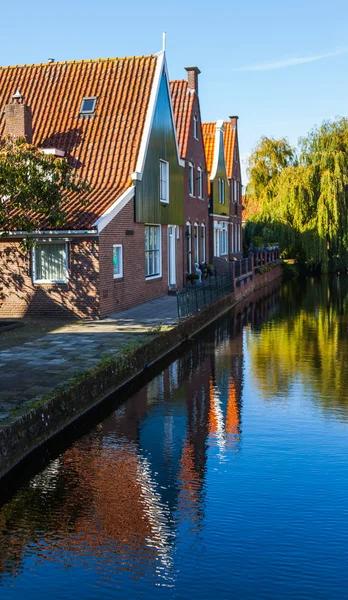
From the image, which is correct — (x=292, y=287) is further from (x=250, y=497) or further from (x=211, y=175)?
(x=250, y=497)

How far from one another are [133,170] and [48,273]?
4.72 m

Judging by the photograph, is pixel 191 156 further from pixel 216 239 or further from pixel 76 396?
pixel 76 396

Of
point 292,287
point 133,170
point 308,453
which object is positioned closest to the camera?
point 308,453

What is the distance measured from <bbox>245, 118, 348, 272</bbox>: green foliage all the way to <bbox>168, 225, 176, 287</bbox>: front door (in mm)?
19554

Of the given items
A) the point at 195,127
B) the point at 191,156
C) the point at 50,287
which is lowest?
the point at 50,287

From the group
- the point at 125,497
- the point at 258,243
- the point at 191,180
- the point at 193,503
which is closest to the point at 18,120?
the point at 191,180

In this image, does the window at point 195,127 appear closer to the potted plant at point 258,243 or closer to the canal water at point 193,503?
the potted plant at point 258,243

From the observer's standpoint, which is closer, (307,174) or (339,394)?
(339,394)

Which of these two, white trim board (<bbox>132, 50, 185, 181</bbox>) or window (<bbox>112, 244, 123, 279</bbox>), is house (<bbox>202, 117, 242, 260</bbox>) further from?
window (<bbox>112, 244, 123, 279</bbox>)

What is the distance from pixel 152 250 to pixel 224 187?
58.6 ft

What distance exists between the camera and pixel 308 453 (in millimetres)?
10117

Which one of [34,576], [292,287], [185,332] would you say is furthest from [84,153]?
[292,287]

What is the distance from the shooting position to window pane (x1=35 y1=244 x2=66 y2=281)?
20.1 m

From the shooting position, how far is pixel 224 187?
42438 mm
